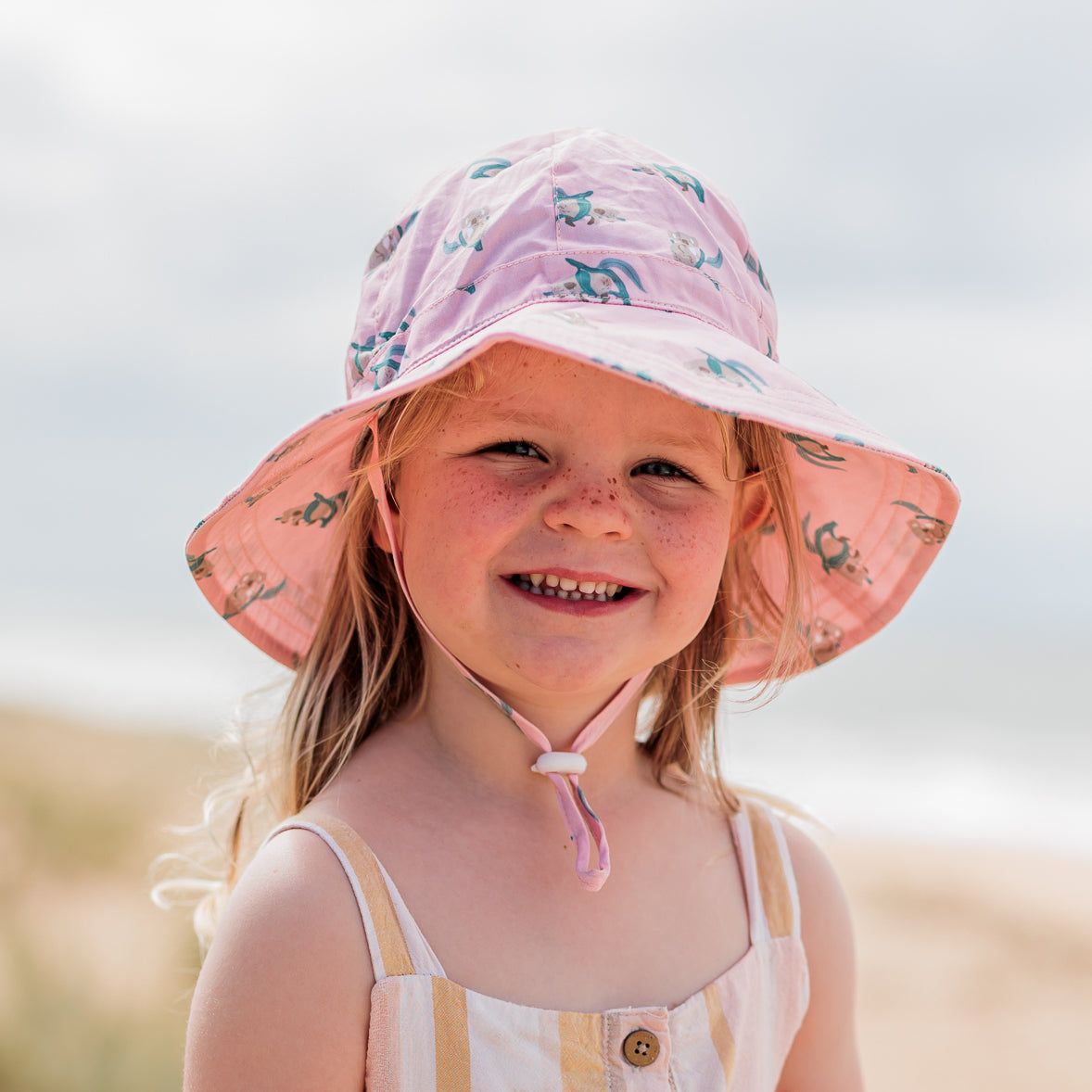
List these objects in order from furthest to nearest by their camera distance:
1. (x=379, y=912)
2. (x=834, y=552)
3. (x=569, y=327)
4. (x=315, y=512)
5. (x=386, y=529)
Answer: (x=834, y=552) < (x=315, y=512) < (x=386, y=529) < (x=379, y=912) < (x=569, y=327)

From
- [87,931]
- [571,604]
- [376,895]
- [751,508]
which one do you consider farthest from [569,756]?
[87,931]

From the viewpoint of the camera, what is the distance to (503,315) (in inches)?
60.7

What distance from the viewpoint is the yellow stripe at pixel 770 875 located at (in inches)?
74.9

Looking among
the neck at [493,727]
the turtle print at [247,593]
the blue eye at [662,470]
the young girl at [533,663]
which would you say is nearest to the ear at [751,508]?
the young girl at [533,663]

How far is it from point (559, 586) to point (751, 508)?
509mm

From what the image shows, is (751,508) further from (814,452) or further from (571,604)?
(571,604)

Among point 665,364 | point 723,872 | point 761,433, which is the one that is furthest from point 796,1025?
point 665,364

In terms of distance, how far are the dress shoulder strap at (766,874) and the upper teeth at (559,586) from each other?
58 cm

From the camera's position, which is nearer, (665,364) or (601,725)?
(665,364)

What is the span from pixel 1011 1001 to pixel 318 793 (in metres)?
4.81

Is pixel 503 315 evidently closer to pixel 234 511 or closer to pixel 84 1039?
pixel 234 511

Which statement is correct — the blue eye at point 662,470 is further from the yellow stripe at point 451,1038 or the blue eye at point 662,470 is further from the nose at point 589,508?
the yellow stripe at point 451,1038

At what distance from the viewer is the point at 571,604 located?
1.67m

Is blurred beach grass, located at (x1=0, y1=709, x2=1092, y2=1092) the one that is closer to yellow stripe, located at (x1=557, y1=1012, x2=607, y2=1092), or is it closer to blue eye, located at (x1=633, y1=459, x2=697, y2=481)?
yellow stripe, located at (x1=557, y1=1012, x2=607, y2=1092)
